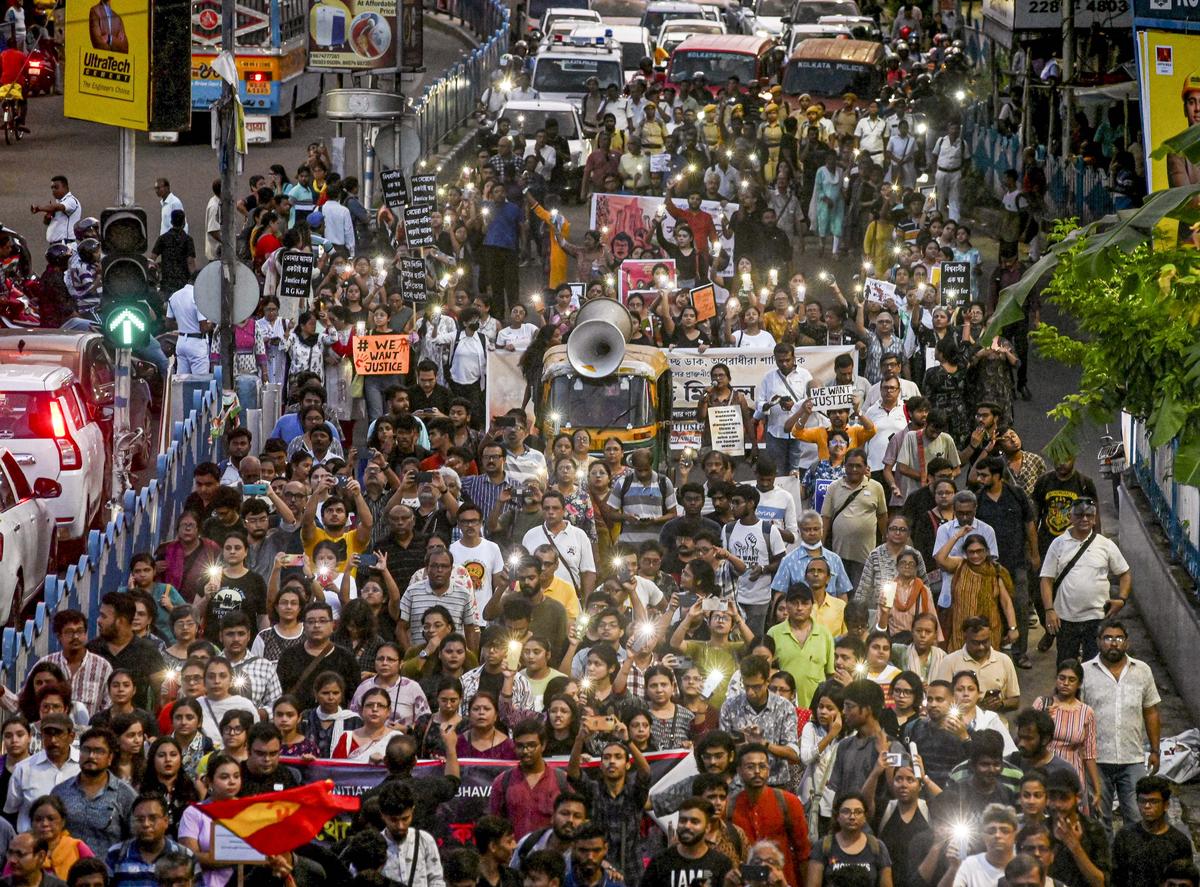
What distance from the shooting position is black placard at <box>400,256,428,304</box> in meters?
22.7

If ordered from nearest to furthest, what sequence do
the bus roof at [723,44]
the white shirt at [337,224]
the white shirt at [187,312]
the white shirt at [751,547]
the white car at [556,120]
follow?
the white shirt at [751,547] < the white shirt at [187,312] < the white shirt at [337,224] < the white car at [556,120] < the bus roof at [723,44]

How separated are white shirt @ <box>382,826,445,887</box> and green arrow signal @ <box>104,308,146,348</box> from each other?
27.9 feet

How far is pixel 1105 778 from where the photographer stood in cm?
1316

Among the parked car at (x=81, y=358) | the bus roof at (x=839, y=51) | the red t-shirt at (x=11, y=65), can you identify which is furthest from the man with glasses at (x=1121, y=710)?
the red t-shirt at (x=11, y=65)

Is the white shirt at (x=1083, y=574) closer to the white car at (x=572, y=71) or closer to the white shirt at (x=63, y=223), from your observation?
the white shirt at (x=63, y=223)

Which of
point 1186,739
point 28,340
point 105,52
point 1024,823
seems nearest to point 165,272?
point 105,52

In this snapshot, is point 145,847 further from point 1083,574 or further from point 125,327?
point 125,327

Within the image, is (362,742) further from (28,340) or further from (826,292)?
(826,292)

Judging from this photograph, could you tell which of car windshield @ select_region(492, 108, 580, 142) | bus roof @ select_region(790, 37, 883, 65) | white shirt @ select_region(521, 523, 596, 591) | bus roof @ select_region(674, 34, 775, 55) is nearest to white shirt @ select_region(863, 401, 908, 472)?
white shirt @ select_region(521, 523, 596, 591)

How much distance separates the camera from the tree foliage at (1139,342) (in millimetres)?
11469

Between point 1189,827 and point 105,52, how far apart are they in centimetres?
1228

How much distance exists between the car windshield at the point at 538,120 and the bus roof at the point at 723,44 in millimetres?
5084

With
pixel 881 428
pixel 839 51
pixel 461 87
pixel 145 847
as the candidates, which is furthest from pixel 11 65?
pixel 145 847

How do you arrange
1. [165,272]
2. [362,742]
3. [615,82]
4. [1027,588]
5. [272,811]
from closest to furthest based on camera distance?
[272,811] → [362,742] → [1027,588] → [165,272] → [615,82]
